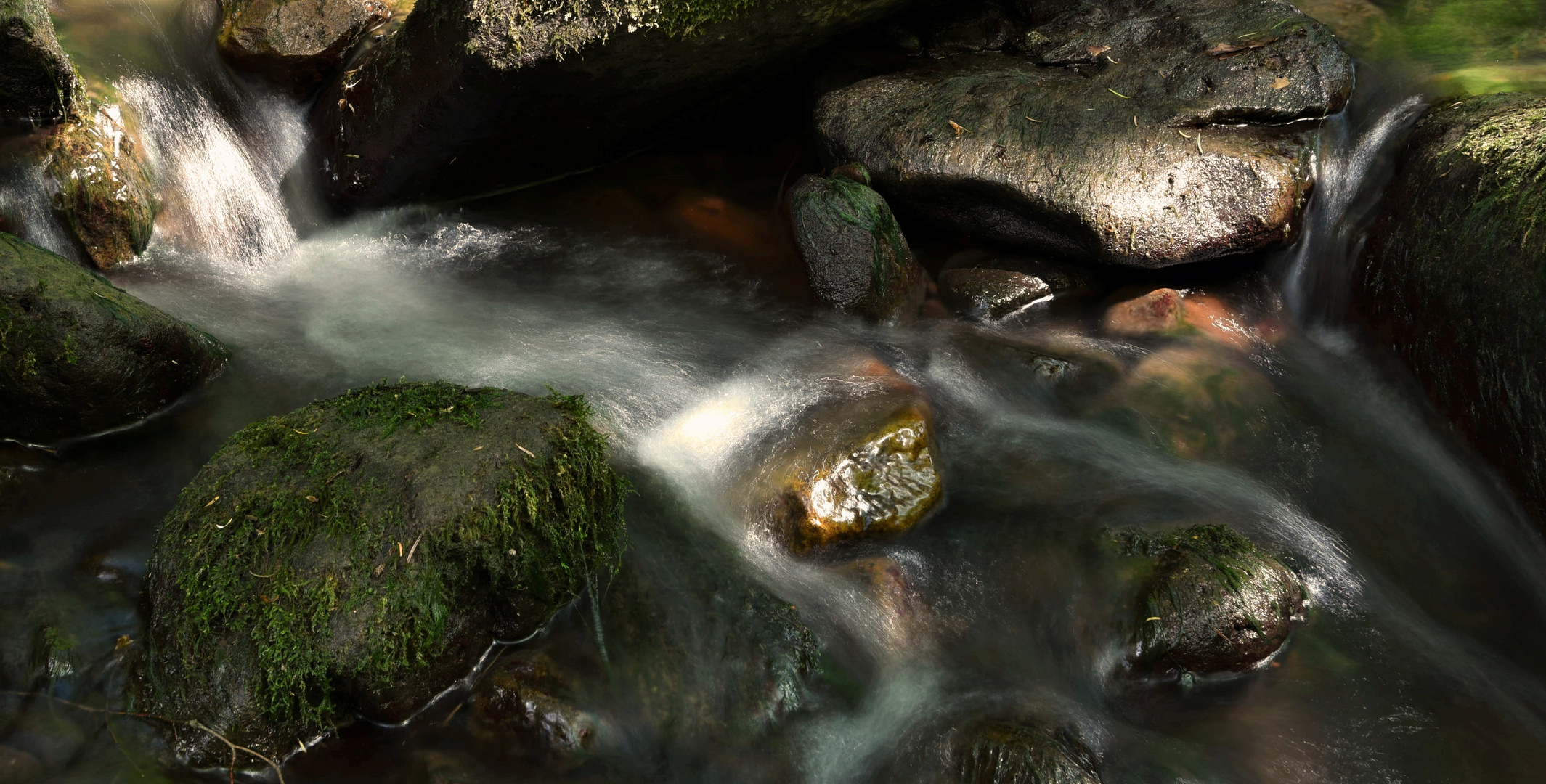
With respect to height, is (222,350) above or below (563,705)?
above

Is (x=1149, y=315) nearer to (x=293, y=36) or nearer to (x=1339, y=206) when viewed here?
(x=1339, y=206)

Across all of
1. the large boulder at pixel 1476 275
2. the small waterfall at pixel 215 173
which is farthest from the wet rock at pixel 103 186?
the large boulder at pixel 1476 275

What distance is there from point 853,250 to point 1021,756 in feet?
10.3

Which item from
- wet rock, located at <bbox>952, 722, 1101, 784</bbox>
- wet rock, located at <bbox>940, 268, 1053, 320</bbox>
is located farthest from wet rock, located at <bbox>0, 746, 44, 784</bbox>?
wet rock, located at <bbox>940, 268, 1053, 320</bbox>

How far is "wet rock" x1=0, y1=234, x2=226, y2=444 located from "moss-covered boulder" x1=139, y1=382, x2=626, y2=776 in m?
1.03

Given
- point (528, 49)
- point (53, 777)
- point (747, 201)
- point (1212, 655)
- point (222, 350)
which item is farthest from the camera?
point (747, 201)

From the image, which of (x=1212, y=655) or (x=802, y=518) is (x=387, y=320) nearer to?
(x=802, y=518)

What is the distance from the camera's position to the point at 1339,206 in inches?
211

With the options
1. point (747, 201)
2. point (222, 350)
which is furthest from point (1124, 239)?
point (222, 350)

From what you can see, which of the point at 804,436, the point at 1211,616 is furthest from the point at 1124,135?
the point at 1211,616

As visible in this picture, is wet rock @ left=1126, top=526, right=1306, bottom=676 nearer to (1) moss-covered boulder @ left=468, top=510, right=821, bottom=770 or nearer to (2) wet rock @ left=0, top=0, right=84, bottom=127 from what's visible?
(1) moss-covered boulder @ left=468, top=510, right=821, bottom=770

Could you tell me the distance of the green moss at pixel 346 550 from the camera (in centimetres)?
296

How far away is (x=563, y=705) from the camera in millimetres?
3170

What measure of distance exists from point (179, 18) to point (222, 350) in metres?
2.96
